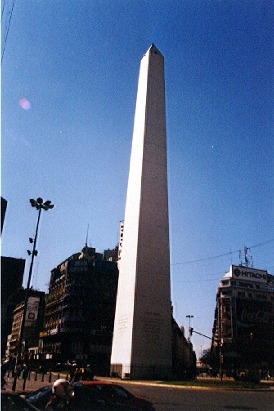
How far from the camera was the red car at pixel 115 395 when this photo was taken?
8633 mm

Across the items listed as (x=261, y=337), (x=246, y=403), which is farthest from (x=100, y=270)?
(x=246, y=403)

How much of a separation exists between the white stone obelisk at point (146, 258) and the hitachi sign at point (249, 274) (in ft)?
151

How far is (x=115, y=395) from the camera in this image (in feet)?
29.1

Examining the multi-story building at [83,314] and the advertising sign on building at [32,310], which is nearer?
the advertising sign on building at [32,310]

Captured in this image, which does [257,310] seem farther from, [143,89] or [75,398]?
[75,398]

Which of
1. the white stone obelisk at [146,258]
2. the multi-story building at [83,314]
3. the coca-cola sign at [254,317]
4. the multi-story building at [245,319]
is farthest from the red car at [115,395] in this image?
the coca-cola sign at [254,317]

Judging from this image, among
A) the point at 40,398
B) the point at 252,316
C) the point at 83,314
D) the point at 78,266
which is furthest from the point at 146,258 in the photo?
the point at 252,316

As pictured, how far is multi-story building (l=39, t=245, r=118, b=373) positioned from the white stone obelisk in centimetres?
2961

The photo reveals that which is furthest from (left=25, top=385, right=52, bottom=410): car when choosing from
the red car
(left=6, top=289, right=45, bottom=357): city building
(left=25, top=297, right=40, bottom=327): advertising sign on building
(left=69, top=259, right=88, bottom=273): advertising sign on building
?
(left=69, top=259, right=88, bottom=273): advertising sign on building

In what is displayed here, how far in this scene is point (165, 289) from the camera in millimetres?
25766

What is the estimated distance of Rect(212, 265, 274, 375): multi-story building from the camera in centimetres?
5709

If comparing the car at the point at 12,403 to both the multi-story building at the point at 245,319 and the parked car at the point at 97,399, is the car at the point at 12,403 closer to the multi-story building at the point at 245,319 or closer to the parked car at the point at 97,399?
the parked car at the point at 97,399

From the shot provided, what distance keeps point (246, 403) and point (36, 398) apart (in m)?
7.96

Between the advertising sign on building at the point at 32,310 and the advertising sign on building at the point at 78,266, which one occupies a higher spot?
the advertising sign on building at the point at 78,266
